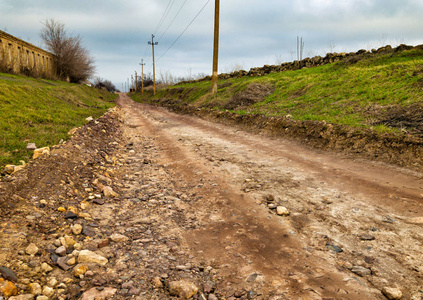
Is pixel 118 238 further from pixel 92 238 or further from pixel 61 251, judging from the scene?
pixel 61 251

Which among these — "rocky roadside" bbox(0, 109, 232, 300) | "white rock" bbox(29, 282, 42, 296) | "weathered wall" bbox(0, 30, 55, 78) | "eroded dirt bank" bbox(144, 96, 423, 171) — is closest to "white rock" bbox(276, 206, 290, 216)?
"rocky roadside" bbox(0, 109, 232, 300)

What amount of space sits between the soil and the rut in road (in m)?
0.01

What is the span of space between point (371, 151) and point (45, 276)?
6.67 metres

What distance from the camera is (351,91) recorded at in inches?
444

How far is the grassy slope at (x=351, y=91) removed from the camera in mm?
8445

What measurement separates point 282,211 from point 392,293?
1567 mm

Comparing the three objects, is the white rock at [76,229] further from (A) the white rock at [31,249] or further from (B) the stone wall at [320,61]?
(B) the stone wall at [320,61]

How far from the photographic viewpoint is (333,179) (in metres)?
4.66

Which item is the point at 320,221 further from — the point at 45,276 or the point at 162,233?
the point at 45,276

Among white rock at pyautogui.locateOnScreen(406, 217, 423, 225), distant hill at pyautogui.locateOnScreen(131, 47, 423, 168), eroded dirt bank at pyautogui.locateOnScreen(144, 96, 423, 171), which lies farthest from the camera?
distant hill at pyautogui.locateOnScreen(131, 47, 423, 168)

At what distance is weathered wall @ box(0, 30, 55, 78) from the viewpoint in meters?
21.6

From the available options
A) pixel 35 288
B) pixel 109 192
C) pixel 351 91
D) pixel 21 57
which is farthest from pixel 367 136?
pixel 21 57

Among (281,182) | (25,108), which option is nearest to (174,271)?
(281,182)

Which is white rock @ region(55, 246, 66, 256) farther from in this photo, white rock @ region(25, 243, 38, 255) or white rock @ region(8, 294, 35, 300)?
white rock @ region(8, 294, 35, 300)
